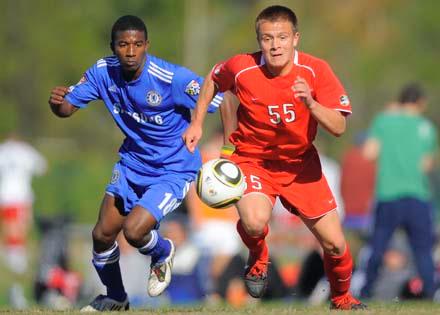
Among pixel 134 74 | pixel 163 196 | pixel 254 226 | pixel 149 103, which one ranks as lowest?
pixel 254 226

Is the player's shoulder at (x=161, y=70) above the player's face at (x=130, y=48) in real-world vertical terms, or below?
below

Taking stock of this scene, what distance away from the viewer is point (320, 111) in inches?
336

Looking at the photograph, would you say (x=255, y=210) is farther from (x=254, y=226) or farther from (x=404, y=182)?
(x=404, y=182)

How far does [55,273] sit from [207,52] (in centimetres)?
3347

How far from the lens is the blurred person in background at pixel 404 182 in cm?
1396

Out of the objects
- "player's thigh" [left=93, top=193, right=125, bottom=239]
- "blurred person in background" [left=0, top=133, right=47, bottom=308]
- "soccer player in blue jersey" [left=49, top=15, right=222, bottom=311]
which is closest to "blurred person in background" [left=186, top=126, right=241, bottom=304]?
"soccer player in blue jersey" [left=49, top=15, right=222, bottom=311]

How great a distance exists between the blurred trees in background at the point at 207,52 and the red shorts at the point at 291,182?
92.4 feet

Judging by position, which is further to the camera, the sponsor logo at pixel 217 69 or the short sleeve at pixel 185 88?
the short sleeve at pixel 185 88

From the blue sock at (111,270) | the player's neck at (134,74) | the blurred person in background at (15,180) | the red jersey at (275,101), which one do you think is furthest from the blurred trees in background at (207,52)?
the red jersey at (275,101)

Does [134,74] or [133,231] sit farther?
[134,74]

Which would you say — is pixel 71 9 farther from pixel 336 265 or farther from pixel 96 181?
pixel 336 265

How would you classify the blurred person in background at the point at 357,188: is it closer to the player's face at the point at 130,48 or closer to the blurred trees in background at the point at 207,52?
the player's face at the point at 130,48

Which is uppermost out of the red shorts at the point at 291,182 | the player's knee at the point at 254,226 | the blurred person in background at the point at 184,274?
the red shorts at the point at 291,182

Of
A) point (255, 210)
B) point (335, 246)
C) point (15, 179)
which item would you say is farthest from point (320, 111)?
point (15, 179)
